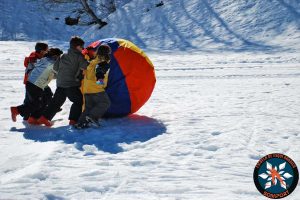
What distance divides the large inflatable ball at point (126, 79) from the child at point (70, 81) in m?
0.42

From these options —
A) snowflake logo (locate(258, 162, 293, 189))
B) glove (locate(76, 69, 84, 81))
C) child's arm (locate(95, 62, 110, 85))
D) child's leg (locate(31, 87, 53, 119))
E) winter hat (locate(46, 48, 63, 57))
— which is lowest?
child's leg (locate(31, 87, 53, 119))

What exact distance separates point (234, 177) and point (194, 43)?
12.3 meters

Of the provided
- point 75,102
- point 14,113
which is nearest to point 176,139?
point 75,102

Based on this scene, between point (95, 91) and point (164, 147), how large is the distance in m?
1.46

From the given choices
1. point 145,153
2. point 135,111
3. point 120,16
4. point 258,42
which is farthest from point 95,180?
point 120,16

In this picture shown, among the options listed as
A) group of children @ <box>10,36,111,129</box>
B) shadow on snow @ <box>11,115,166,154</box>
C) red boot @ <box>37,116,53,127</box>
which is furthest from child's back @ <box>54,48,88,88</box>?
shadow on snow @ <box>11,115,166,154</box>

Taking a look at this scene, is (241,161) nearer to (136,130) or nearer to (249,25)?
(136,130)

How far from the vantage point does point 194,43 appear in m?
15.9

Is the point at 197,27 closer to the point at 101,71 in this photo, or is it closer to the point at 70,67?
the point at 70,67

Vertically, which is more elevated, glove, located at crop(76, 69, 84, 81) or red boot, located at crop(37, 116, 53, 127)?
glove, located at crop(76, 69, 84, 81)

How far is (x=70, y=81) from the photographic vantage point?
6.00 meters

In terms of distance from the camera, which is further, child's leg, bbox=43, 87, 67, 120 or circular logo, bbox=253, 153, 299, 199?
child's leg, bbox=43, 87, 67, 120

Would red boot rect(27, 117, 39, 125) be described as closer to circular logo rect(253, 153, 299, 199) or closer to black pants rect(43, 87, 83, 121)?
black pants rect(43, 87, 83, 121)

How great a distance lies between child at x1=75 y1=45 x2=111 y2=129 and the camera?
5711 millimetres
